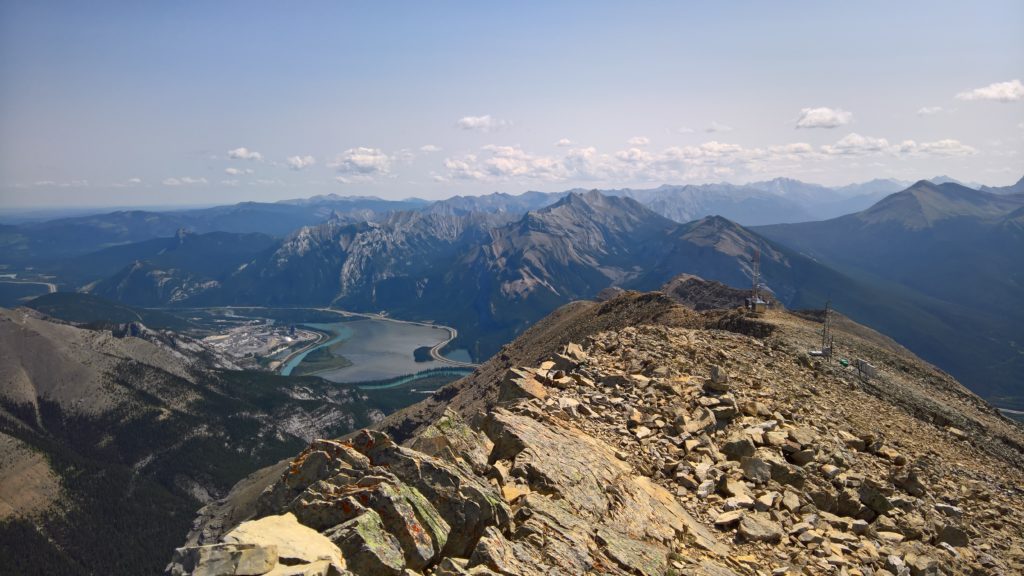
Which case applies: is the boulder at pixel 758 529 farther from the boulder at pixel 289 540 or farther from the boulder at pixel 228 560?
the boulder at pixel 228 560

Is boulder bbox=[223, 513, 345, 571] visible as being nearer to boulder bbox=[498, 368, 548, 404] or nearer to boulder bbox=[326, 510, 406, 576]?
boulder bbox=[326, 510, 406, 576]

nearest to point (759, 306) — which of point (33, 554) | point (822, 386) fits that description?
point (822, 386)

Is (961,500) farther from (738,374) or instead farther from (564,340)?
(564,340)

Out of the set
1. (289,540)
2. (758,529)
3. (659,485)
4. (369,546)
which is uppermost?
(289,540)

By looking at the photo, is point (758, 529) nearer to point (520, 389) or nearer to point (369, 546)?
point (520, 389)

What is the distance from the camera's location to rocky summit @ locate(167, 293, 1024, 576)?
14.5m

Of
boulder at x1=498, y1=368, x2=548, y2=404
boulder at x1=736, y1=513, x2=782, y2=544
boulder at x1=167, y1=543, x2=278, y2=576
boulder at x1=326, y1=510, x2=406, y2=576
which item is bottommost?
boulder at x1=736, y1=513, x2=782, y2=544

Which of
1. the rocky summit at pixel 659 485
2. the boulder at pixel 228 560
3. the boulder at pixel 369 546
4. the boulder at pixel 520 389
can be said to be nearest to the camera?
the boulder at pixel 228 560

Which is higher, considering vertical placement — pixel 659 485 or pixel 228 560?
pixel 228 560

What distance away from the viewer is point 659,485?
22.3m

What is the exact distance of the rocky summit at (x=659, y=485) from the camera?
47.5ft

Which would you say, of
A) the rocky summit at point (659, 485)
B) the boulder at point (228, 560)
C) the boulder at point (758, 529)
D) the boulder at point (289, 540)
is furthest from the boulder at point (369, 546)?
the boulder at point (758, 529)

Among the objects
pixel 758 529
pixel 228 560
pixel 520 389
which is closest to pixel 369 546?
pixel 228 560

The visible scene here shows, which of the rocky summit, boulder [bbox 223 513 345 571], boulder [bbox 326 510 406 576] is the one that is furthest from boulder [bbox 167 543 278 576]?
boulder [bbox 326 510 406 576]
